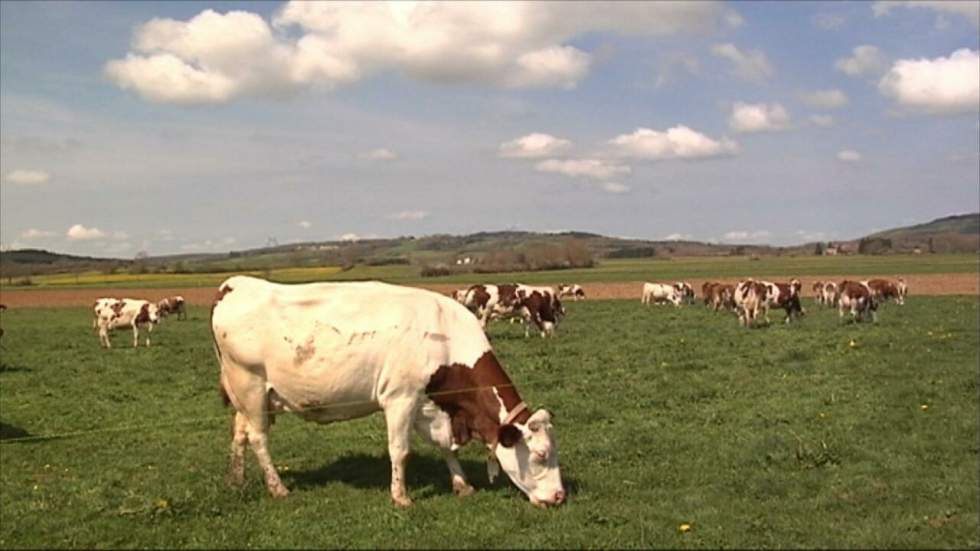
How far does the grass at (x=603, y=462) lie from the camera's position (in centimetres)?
889

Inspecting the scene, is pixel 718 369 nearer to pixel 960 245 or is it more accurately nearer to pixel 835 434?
pixel 835 434

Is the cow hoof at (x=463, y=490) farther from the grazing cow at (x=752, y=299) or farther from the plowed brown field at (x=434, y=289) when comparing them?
the plowed brown field at (x=434, y=289)

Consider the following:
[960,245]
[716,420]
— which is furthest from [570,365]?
[960,245]

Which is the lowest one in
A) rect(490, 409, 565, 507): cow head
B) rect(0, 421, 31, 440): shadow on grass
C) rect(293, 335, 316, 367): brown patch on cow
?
rect(0, 421, 31, 440): shadow on grass

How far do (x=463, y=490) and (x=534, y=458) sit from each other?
3.52 ft

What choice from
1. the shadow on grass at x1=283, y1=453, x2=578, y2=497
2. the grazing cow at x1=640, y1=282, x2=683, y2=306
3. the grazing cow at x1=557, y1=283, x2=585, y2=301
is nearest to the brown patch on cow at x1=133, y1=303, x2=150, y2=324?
the shadow on grass at x1=283, y1=453, x2=578, y2=497

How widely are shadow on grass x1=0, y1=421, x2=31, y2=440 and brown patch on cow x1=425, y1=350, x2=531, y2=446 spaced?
31.8 feet

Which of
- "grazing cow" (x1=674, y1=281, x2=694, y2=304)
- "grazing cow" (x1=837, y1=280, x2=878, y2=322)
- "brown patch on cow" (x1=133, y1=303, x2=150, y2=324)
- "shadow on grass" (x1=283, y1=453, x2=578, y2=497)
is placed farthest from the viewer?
"grazing cow" (x1=674, y1=281, x2=694, y2=304)

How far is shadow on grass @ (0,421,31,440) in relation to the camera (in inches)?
630

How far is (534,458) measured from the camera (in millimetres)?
9820

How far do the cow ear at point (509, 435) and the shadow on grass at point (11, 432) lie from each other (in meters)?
10.4

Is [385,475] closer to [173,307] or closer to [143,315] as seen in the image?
[143,315]

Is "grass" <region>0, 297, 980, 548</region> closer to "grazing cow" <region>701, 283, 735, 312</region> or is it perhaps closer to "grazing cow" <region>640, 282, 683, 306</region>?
"grazing cow" <region>701, 283, 735, 312</region>

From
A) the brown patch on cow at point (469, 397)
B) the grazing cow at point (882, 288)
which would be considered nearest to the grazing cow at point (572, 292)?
the grazing cow at point (882, 288)
